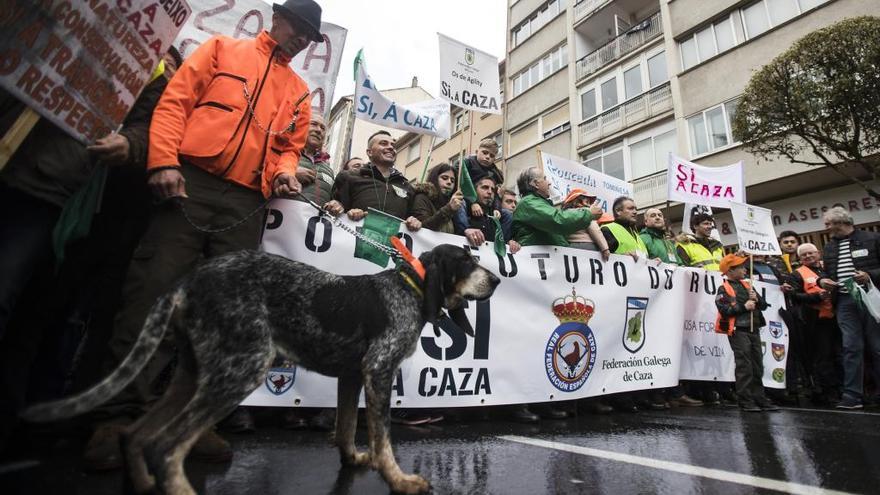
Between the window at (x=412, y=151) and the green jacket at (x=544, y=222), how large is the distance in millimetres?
31207

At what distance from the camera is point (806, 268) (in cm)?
693

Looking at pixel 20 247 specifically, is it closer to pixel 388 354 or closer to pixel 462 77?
pixel 388 354

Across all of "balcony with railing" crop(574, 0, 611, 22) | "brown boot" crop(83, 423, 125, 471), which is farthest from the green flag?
"balcony with railing" crop(574, 0, 611, 22)

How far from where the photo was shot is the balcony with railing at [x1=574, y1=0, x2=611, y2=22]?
21656 mm

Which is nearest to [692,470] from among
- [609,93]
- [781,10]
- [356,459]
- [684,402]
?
[356,459]

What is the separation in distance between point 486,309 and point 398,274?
6.81 ft

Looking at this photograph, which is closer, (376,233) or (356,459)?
(356,459)

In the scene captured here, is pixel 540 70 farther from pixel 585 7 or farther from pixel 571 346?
pixel 571 346

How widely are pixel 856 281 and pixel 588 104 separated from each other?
17.3 meters

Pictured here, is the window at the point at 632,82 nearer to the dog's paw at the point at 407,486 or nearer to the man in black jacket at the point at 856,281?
the man in black jacket at the point at 856,281

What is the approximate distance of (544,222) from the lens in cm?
477

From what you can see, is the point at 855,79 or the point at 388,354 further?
the point at 855,79

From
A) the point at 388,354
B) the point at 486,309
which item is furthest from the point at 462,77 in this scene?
the point at 388,354

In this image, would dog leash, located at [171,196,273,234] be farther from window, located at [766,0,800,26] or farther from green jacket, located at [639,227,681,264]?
window, located at [766,0,800,26]
